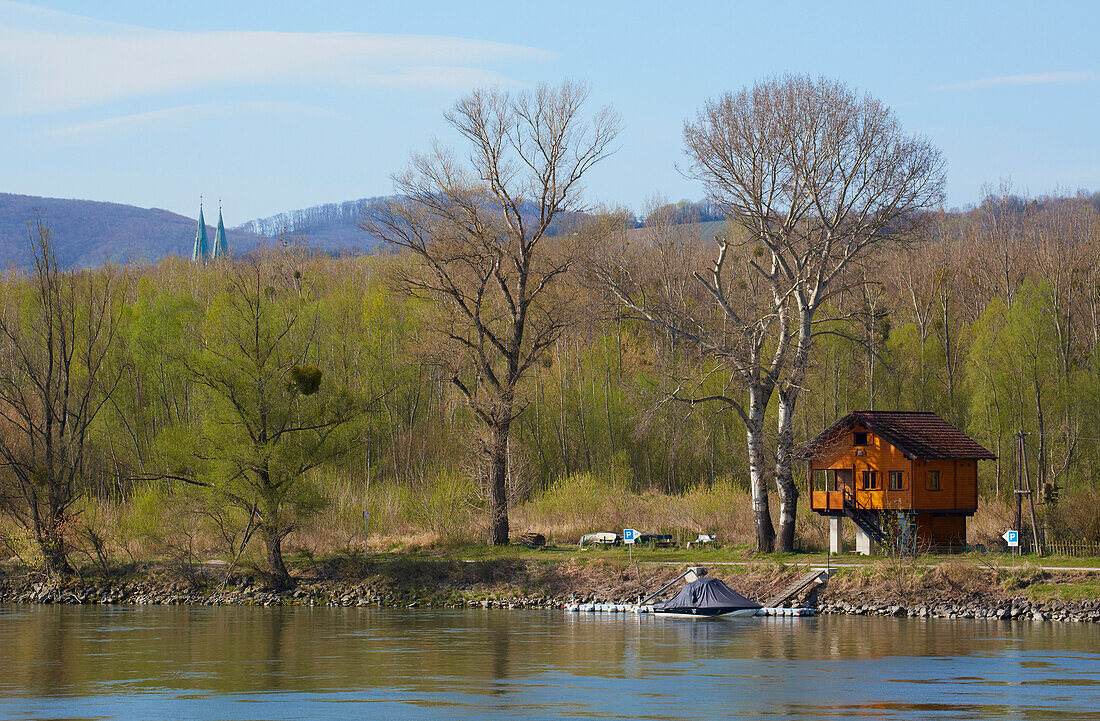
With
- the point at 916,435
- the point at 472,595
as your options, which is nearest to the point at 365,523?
the point at 472,595

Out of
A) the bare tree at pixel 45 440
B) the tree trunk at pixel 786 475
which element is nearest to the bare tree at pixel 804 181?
the tree trunk at pixel 786 475

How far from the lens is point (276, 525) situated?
51.1 m

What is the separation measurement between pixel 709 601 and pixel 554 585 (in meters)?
7.95

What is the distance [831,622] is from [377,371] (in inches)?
1588

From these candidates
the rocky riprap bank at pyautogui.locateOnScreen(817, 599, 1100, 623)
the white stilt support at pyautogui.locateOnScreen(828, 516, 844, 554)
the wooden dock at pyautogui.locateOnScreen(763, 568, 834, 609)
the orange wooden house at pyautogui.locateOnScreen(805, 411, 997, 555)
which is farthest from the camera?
the white stilt support at pyautogui.locateOnScreen(828, 516, 844, 554)

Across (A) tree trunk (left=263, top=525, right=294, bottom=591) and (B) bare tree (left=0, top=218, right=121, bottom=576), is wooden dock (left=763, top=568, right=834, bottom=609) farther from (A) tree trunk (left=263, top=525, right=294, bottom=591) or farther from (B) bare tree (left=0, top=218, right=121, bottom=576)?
(B) bare tree (left=0, top=218, right=121, bottom=576)

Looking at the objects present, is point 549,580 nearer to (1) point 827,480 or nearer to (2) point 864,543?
(1) point 827,480

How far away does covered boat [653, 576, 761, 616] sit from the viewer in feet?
141

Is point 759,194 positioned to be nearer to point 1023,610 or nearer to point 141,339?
point 1023,610

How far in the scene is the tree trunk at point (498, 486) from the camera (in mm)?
54594

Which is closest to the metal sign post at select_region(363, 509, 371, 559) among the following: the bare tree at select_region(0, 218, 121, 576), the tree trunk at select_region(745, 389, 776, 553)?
the bare tree at select_region(0, 218, 121, 576)

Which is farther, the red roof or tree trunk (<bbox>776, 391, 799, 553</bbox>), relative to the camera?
the red roof

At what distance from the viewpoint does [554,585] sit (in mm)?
48688

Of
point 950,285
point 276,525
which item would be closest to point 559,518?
point 276,525
